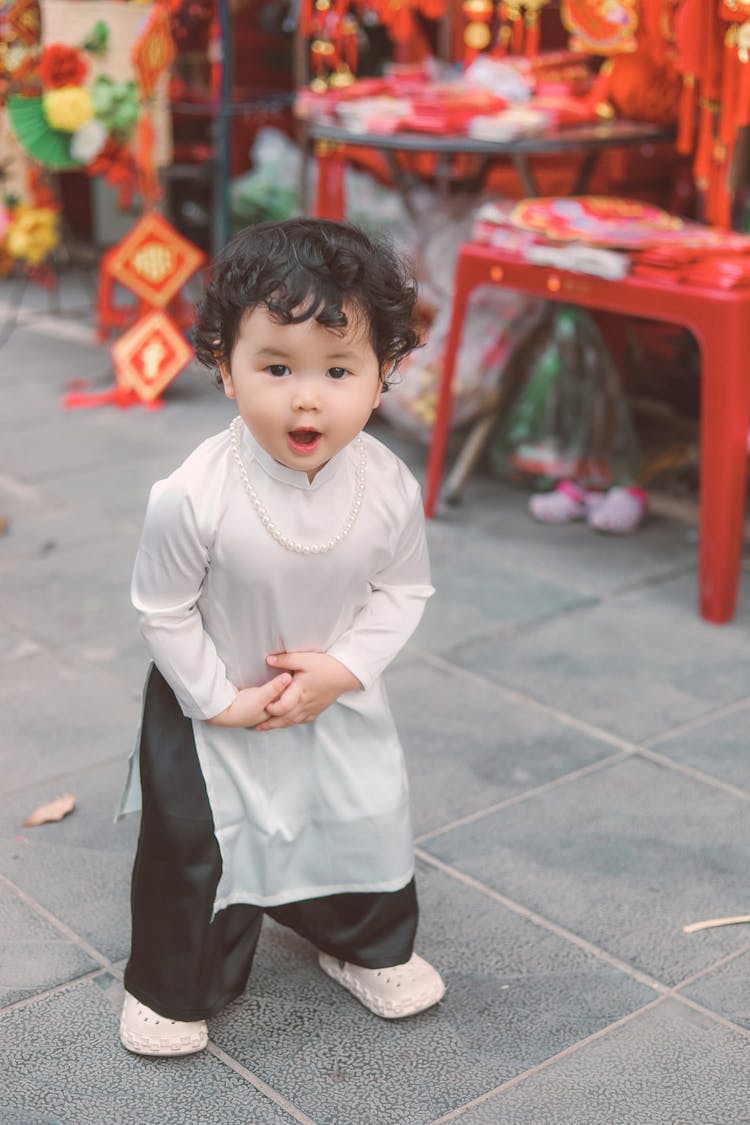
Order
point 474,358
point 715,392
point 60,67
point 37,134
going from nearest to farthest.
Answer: point 715,392 → point 474,358 → point 60,67 → point 37,134

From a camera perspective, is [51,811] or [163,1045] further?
[51,811]

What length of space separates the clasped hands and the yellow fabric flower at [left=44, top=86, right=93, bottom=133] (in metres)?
3.34

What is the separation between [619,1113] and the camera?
1.90 meters

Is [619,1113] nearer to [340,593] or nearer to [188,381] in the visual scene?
[340,593]

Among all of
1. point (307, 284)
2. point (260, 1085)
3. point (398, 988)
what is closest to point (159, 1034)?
point (260, 1085)

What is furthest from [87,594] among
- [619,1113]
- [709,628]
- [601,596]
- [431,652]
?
[619,1113]

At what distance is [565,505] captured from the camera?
4.06 metres

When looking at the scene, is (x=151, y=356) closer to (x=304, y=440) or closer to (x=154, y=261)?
(x=154, y=261)

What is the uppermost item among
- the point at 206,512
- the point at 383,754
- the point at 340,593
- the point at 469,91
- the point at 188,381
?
the point at 469,91

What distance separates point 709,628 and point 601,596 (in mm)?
292

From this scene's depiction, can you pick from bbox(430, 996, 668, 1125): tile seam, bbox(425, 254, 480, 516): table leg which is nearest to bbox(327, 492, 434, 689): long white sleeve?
bbox(430, 996, 668, 1125): tile seam

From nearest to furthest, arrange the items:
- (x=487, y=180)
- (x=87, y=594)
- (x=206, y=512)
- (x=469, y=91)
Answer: (x=206, y=512) → (x=87, y=594) → (x=469, y=91) → (x=487, y=180)

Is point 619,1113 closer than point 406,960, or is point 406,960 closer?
point 619,1113

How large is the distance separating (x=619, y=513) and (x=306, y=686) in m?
2.21
